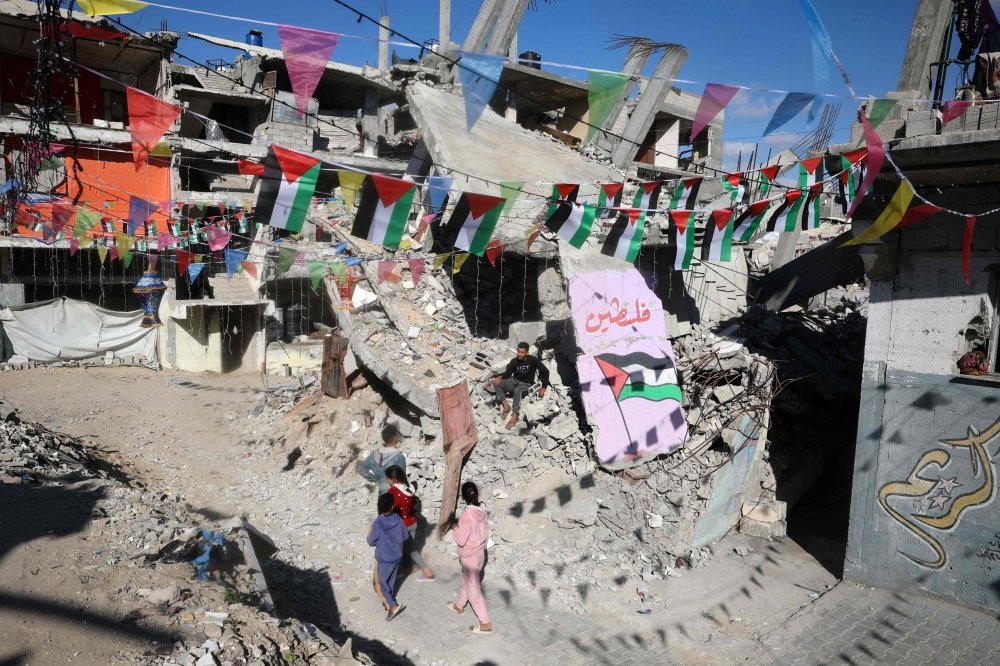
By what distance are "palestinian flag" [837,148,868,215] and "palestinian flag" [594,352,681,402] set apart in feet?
11.4

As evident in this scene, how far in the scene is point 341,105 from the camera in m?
28.9

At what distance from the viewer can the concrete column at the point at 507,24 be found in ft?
51.9

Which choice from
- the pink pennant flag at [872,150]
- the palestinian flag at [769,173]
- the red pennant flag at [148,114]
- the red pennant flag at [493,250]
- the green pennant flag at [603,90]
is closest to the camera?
the red pennant flag at [148,114]

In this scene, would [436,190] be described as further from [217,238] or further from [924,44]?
[217,238]

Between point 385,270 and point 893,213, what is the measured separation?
8.83 m

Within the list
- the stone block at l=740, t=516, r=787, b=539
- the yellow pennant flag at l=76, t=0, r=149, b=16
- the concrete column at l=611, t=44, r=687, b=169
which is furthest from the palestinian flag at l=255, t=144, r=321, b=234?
the concrete column at l=611, t=44, r=687, b=169

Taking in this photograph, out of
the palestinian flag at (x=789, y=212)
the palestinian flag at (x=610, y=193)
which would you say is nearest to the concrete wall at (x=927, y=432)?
the palestinian flag at (x=789, y=212)

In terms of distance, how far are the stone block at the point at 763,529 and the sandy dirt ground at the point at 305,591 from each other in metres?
0.20

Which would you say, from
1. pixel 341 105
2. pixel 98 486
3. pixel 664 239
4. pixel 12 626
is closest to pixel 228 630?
pixel 12 626

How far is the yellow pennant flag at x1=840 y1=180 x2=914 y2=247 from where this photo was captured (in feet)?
22.3

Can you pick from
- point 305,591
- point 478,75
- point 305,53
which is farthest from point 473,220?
point 305,591

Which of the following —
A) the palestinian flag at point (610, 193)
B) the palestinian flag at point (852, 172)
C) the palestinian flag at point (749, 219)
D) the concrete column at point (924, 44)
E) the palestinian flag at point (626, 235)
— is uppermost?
the concrete column at point (924, 44)

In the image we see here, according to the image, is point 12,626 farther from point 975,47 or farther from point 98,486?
point 975,47

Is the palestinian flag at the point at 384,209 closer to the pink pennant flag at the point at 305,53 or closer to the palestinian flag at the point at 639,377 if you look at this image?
the pink pennant flag at the point at 305,53
